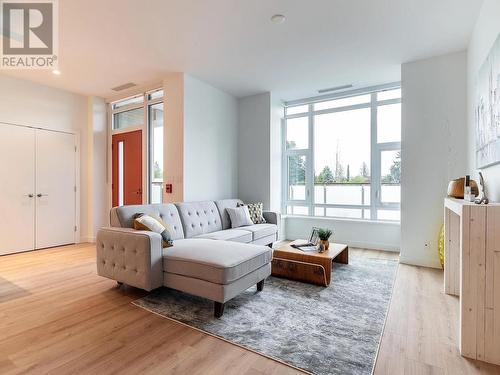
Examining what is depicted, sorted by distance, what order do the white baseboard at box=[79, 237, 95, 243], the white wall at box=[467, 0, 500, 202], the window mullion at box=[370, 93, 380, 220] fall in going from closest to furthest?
the white wall at box=[467, 0, 500, 202] < the window mullion at box=[370, 93, 380, 220] < the white baseboard at box=[79, 237, 95, 243]

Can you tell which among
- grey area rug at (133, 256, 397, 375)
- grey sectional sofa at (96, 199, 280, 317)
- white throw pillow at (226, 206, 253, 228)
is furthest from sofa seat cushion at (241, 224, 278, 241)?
grey sectional sofa at (96, 199, 280, 317)

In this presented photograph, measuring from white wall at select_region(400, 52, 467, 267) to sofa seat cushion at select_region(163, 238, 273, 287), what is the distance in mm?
2385

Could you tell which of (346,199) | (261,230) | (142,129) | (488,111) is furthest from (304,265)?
(142,129)

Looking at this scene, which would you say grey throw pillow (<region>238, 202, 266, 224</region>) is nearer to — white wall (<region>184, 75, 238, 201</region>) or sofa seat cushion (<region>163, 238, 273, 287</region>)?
white wall (<region>184, 75, 238, 201</region>)

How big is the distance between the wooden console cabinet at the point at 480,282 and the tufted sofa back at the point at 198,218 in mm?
2842

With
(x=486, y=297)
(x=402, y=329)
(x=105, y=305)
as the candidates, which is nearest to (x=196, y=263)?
(x=105, y=305)

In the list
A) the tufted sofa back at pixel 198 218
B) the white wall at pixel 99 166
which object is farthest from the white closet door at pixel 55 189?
the tufted sofa back at pixel 198 218

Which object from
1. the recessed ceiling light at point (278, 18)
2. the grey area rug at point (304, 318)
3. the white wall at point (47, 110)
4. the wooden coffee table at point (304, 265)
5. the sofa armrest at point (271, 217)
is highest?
the recessed ceiling light at point (278, 18)

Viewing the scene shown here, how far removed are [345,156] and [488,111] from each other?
9.12ft

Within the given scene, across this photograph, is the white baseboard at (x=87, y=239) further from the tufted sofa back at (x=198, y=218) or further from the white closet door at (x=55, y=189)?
the tufted sofa back at (x=198, y=218)

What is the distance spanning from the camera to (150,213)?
122 inches

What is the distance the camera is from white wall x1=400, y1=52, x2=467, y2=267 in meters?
3.50

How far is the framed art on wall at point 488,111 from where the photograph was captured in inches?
79.5

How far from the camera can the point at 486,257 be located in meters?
1.70
